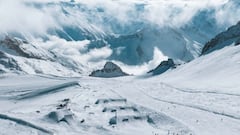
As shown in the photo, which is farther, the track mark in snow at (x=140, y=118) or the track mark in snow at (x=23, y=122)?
the track mark in snow at (x=140, y=118)

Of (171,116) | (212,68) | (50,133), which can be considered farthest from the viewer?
(212,68)

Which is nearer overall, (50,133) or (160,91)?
(50,133)

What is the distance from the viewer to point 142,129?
2912cm

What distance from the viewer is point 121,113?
32.6 metres

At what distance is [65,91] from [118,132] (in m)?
17.9

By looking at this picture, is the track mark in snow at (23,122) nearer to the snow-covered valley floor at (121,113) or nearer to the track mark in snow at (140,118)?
the snow-covered valley floor at (121,113)

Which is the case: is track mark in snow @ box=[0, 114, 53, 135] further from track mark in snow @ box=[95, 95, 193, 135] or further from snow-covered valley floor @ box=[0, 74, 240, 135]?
track mark in snow @ box=[95, 95, 193, 135]

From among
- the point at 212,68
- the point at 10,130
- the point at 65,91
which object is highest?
the point at 212,68

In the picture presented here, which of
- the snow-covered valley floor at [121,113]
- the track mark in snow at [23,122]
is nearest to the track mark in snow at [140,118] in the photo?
the snow-covered valley floor at [121,113]

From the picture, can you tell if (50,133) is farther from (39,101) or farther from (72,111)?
(39,101)

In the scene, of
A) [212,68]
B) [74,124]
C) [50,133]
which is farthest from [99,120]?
[212,68]

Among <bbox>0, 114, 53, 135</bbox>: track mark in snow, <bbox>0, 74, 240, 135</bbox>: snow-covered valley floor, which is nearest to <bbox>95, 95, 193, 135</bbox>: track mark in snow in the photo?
<bbox>0, 74, 240, 135</bbox>: snow-covered valley floor

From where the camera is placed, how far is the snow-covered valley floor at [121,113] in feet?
92.5

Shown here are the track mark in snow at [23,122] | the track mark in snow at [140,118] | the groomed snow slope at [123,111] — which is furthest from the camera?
the track mark in snow at [140,118]
